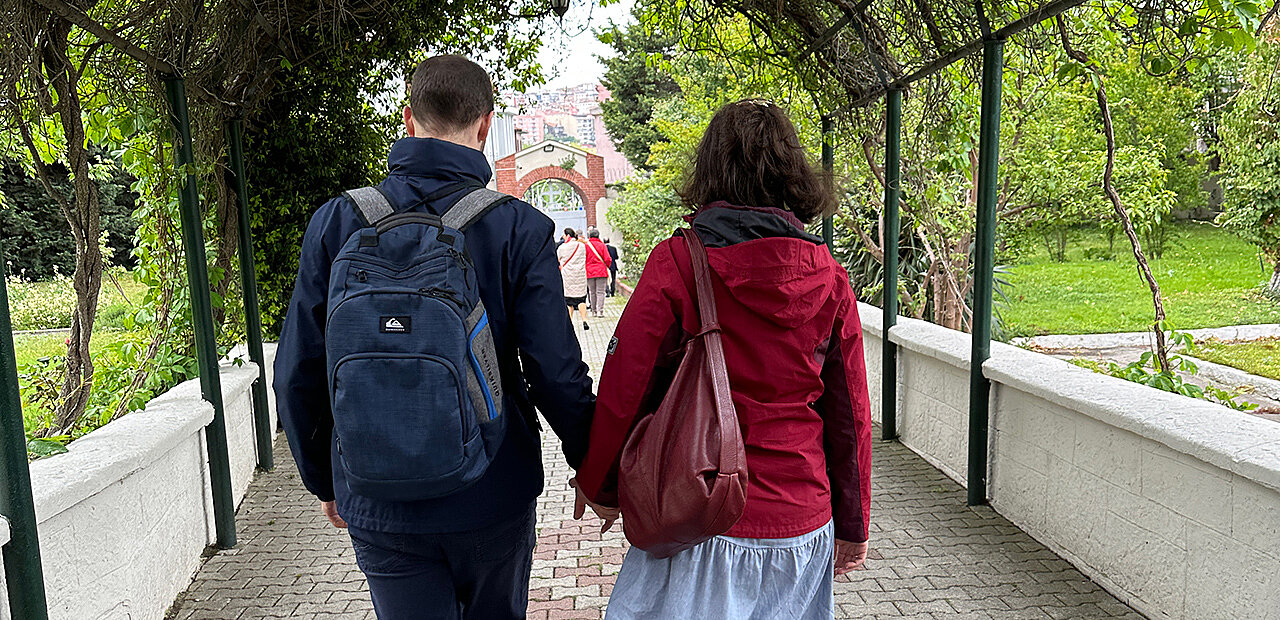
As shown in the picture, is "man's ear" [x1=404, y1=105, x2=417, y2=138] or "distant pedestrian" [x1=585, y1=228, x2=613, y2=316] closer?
"man's ear" [x1=404, y1=105, x2=417, y2=138]

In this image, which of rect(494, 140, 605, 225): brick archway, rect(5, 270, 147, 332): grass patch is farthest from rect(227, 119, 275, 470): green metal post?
rect(494, 140, 605, 225): brick archway

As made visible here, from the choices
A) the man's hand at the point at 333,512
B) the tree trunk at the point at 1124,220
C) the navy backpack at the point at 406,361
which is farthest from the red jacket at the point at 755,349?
the tree trunk at the point at 1124,220

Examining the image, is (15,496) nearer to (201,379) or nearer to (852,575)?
(201,379)

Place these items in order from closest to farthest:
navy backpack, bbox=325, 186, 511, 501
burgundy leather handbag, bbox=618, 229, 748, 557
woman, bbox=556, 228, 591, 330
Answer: navy backpack, bbox=325, 186, 511, 501 → burgundy leather handbag, bbox=618, 229, 748, 557 → woman, bbox=556, 228, 591, 330

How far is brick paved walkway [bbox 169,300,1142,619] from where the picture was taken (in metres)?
3.79

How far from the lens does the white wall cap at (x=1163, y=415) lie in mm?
3016

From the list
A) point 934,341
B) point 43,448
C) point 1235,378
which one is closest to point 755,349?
point 43,448

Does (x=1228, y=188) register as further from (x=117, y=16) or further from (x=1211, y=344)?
(x=117, y=16)

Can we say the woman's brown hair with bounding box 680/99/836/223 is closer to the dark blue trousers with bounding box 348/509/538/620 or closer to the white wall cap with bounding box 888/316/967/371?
the dark blue trousers with bounding box 348/509/538/620

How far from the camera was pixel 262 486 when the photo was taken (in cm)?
582

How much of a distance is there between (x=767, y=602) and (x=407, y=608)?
2.74 ft

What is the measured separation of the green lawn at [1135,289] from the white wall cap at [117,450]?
11.1m

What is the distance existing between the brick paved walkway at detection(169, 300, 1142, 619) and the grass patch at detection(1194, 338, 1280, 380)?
807 centimetres

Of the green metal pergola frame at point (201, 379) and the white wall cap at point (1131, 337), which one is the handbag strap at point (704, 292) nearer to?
the green metal pergola frame at point (201, 379)
